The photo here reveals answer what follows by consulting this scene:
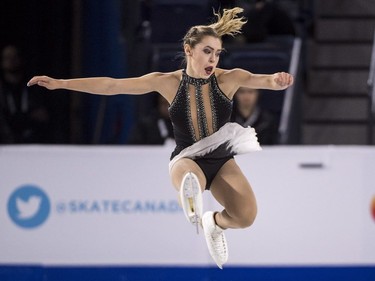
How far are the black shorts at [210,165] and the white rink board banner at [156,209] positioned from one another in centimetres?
246

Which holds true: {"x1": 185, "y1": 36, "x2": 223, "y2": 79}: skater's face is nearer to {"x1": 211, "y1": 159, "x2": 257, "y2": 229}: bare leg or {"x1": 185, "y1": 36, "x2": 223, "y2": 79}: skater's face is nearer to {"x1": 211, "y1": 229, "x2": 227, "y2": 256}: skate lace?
{"x1": 211, "y1": 159, "x2": 257, "y2": 229}: bare leg

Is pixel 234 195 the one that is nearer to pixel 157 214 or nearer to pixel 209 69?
pixel 209 69

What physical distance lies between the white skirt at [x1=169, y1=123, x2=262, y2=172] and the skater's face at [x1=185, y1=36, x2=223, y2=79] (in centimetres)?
34

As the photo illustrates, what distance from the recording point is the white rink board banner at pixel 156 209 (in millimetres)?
8570

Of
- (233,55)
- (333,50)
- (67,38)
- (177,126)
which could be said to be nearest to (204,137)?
(177,126)

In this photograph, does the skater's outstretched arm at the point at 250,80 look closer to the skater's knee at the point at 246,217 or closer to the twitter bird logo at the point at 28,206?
the skater's knee at the point at 246,217

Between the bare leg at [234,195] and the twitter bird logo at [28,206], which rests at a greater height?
the bare leg at [234,195]

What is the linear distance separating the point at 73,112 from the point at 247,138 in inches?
180

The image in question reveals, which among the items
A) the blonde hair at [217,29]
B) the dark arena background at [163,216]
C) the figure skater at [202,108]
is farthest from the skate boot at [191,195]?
the dark arena background at [163,216]

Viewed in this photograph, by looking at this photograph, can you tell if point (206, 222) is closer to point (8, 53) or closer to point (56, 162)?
point (56, 162)

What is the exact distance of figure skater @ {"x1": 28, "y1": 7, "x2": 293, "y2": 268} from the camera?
5.80 metres

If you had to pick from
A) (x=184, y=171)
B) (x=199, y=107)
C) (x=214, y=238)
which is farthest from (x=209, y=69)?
(x=214, y=238)

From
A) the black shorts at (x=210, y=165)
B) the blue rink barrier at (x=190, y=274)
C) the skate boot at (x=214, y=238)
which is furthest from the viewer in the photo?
the blue rink barrier at (x=190, y=274)

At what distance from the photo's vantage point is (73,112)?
10359 millimetres
